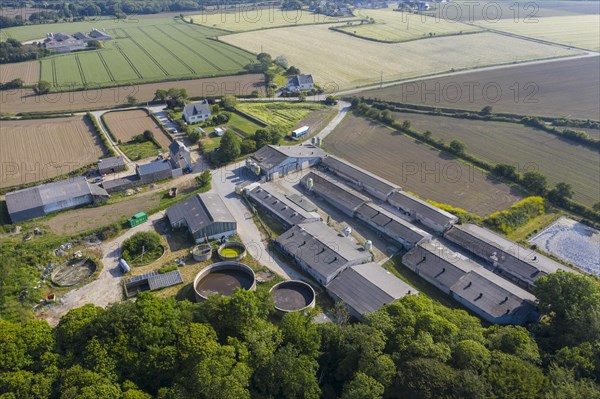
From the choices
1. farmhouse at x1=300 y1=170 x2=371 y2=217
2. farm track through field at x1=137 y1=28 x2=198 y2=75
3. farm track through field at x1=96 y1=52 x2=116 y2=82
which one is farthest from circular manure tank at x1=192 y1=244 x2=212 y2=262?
farm track through field at x1=137 y1=28 x2=198 y2=75

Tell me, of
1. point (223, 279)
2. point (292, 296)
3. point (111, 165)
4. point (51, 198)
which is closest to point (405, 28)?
point (111, 165)

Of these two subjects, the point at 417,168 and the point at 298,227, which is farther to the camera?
the point at 417,168

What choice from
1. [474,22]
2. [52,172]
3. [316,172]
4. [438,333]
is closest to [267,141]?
[316,172]

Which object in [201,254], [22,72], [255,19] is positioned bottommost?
[201,254]

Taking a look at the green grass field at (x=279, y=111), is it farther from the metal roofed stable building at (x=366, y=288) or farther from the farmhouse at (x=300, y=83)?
the metal roofed stable building at (x=366, y=288)

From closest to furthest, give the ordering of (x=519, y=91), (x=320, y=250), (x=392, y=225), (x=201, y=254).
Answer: (x=320, y=250) → (x=201, y=254) → (x=392, y=225) → (x=519, y=91)

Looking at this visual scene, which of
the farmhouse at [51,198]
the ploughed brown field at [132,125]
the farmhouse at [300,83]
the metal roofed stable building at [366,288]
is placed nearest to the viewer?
the metal roofed stable building at [366,288]

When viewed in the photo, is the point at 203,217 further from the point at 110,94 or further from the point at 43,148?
the point at 110,94

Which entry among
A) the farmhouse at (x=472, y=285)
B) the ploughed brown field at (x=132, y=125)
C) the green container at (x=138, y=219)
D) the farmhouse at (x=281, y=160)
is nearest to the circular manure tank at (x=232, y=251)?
the green container at (x=138, y=219)
